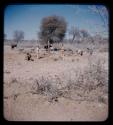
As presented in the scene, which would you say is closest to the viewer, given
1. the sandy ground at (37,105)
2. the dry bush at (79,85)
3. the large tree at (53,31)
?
the sandy ground at (37,105)

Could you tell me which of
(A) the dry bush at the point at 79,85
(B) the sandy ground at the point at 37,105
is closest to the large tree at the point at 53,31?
(B) the sandy ground at the point at 37,105

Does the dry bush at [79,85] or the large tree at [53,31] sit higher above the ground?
the large tree at [53,31]

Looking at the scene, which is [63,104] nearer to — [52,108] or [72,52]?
[52,108]

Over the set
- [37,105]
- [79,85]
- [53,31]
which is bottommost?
[37,105]

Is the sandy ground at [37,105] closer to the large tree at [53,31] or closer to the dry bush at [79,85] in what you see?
the dry bush at [79,85]

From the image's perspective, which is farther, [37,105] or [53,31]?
[53,31]

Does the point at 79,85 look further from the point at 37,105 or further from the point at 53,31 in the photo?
the point at 53,31

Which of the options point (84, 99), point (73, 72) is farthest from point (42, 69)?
point (84, 99)

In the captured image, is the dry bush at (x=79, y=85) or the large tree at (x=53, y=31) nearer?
the dry bush at (x=79, y=85)

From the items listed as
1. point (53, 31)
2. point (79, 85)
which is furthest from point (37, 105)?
point (53, 31)

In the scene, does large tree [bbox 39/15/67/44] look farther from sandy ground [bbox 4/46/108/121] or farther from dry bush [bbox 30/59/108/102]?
dry bush [bbox 30/59/108/102]

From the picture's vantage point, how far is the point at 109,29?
2758 mm

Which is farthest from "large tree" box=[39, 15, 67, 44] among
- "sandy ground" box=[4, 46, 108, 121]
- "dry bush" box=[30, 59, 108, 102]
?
"dry bush" box=[30, 59, 108, 102]

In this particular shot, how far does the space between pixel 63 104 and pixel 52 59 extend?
94.3 inches
